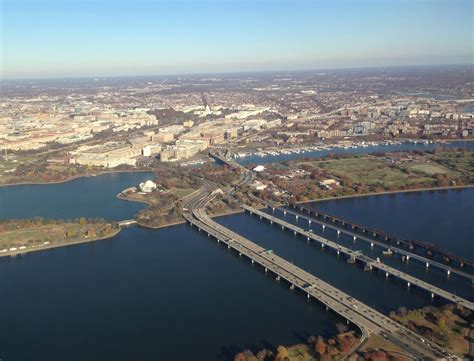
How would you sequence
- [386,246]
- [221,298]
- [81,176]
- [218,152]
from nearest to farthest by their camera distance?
1. [221,298]
2. [386,246]
3. [81,176]
4. [218,152]

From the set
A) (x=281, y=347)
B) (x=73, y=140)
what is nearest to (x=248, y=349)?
(x=281, y=347)

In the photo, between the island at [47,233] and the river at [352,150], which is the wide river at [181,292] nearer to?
the island at [47,233]

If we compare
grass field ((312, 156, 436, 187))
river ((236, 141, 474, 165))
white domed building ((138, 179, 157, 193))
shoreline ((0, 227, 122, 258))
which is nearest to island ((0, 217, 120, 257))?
shoreline ((0, 227, 122, 258))

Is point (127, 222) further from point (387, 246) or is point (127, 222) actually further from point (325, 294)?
point (387, 246)

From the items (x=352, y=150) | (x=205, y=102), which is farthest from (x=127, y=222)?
(x=205, y=102)

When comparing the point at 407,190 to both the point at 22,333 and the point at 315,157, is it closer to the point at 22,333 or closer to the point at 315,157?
the point at 315,157

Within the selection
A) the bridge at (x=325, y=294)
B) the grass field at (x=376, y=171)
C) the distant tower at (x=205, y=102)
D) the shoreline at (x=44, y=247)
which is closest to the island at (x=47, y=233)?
the shoreline at (x=44, y=247)
